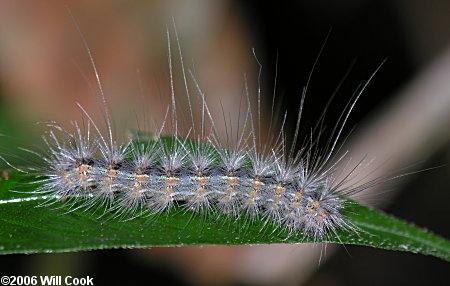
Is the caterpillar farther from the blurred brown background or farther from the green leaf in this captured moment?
the blurred brown background

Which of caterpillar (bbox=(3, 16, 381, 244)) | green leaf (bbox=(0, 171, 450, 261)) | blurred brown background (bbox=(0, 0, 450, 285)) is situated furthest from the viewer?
blurred brown background (bbox=(0, 0, 450, 285))

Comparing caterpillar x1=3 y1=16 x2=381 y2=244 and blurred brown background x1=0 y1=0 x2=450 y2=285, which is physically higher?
blurred brown background x1=0 y1=0 x2=450 y2=285

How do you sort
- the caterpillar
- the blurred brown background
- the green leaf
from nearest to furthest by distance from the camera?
1. the green leaf
2. the caterpillar
3. the blurred brown background

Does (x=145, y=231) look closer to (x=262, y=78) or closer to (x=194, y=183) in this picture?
(x=194, y=183)

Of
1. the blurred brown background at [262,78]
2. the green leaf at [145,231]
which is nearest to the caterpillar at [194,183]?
the green leaf at [145,231]

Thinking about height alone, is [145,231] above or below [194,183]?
below

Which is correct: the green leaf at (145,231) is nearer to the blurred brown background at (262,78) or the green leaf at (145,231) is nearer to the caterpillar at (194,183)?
the caterpillar at (194,183)

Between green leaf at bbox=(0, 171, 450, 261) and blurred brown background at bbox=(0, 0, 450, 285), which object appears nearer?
green leaf at bbox=(0, 171, 450, 261)

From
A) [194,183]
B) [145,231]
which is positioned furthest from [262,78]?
[145,231]

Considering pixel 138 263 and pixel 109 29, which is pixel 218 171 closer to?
pixel 138 263

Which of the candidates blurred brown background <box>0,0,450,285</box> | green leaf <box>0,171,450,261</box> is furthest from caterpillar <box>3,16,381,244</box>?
blurred brown background <box>0,0,450,285</box>
